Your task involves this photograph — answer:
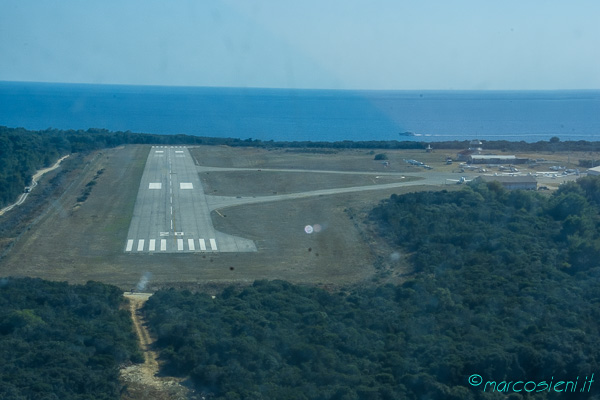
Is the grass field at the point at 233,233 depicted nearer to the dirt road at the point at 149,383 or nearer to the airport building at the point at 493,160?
the airport building at the point at 493,160

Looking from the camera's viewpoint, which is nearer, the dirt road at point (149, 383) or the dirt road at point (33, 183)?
the dirt road at point (149, 383)

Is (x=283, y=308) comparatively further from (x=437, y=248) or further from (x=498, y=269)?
(x=437, y=248)

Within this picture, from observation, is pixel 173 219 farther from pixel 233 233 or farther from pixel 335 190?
pixel 335 190

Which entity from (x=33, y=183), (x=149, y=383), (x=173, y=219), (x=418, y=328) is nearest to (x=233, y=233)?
(x=173, y=219)

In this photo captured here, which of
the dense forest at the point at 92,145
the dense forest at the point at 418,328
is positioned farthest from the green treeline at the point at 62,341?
the dense forest at the point at 92,145

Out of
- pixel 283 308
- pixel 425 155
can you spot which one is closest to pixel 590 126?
pixel 425 155

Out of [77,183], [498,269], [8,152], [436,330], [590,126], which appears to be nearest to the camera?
[436,330]
